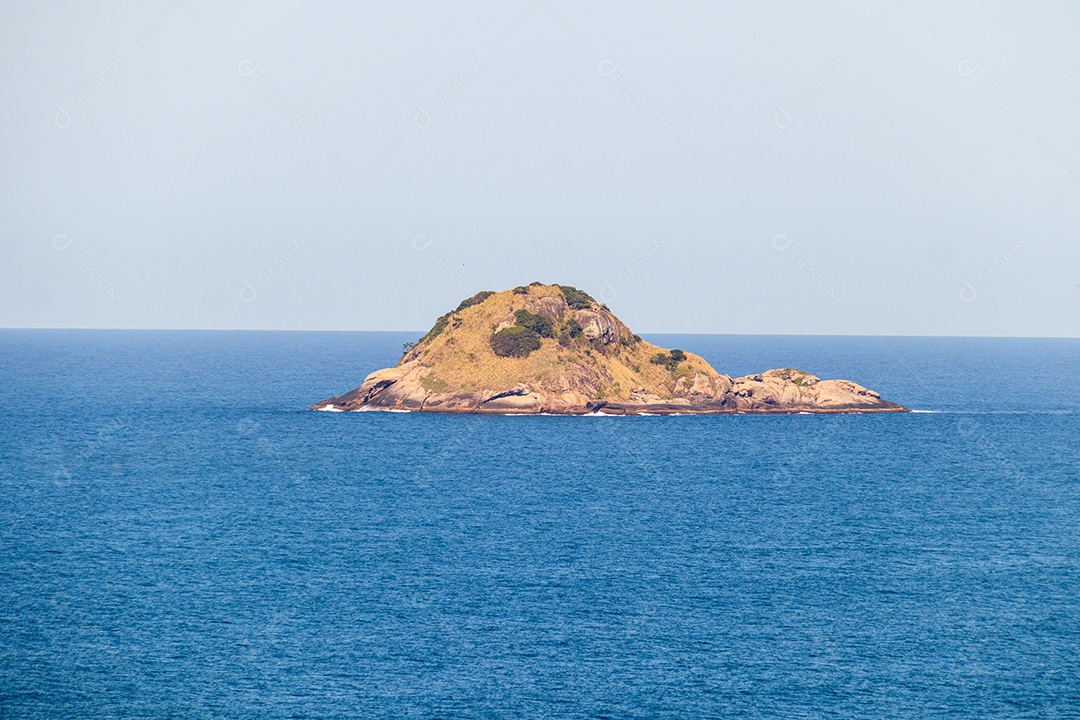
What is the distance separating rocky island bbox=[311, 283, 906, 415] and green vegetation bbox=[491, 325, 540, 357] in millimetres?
146

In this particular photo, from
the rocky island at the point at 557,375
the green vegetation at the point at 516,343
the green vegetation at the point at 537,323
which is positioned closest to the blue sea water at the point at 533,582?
the rocky island at the point at 557,375

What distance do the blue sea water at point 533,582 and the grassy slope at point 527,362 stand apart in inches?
1227

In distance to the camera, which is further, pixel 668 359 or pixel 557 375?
pixel 668 359

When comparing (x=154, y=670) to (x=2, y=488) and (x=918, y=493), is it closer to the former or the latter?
(x=2, y=488)

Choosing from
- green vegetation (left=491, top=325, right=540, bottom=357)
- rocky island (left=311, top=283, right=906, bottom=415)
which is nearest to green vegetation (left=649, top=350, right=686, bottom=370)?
rocky island (left=311, top=283, right=906, bottom=415)

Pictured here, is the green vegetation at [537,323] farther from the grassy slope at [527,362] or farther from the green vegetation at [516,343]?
the grassy slope at [527,362]

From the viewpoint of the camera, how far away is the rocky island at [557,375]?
153875 millimetres

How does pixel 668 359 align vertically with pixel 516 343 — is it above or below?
below

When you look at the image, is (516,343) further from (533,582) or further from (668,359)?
(533,582)

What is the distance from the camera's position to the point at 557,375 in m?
154

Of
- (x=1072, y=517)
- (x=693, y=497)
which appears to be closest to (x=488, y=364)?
(x=693, y=497)

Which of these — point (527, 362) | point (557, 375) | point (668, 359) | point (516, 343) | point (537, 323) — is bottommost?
point (557, 375)

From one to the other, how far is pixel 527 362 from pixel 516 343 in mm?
3214

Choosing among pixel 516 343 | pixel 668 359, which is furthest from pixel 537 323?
pixel 668 359
